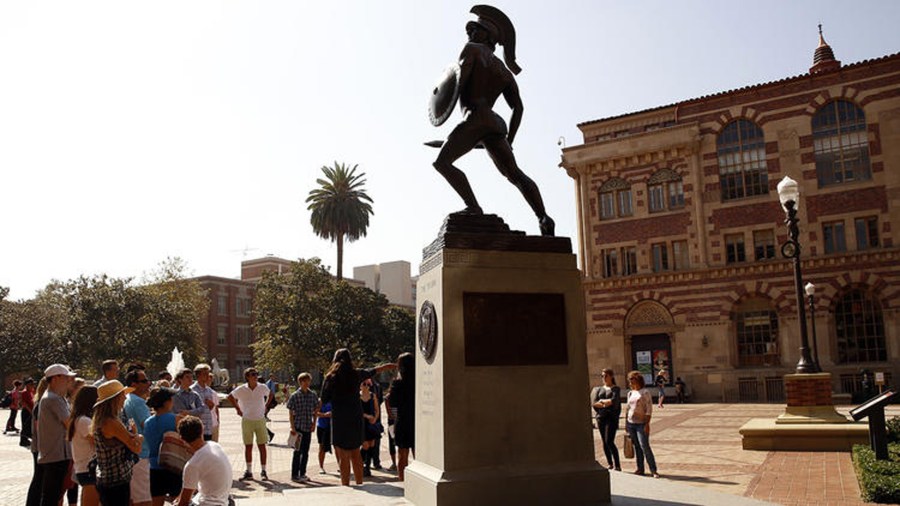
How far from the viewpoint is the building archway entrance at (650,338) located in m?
38.1

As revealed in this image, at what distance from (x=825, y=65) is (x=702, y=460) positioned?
35.2m

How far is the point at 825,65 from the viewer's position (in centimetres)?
4069

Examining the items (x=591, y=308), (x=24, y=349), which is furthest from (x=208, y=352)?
(x=591, y=308)

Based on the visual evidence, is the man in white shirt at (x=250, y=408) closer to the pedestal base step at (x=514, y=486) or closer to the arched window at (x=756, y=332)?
the pedestal base step at (x=514, y=486)

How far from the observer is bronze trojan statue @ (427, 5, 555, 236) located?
7.80 metres

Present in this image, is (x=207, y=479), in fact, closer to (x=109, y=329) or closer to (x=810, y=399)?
(x=810, y=399)

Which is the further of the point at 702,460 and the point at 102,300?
the point at 102,300

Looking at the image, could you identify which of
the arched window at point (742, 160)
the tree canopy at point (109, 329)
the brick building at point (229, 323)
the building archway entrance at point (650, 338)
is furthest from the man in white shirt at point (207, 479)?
the brick building at point (229, 323)

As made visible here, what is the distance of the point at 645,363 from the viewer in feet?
126

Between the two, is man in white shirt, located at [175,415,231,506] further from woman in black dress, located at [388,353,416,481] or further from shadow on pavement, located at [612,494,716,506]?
woman in black dress, located at [388,353,416,481]

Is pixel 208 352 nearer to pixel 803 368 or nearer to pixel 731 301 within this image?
pixel 731 301

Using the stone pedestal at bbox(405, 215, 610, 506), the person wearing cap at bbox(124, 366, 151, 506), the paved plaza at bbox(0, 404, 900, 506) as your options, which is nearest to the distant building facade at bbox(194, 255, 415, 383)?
the paved plaza at bbox(0, 404, 900, 506)

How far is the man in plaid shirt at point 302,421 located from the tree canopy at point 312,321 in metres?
35.0

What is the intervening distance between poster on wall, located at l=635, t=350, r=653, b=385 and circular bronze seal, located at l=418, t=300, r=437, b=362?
32812mm
